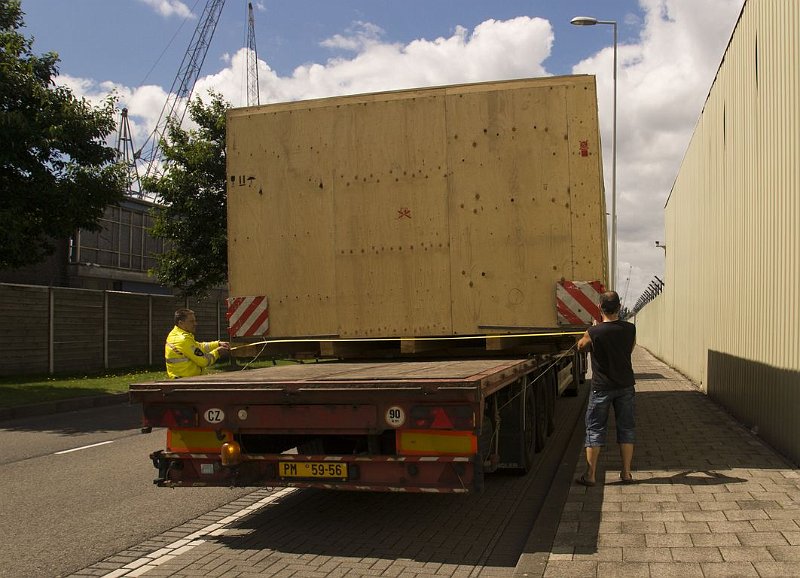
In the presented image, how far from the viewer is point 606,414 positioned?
629 cm

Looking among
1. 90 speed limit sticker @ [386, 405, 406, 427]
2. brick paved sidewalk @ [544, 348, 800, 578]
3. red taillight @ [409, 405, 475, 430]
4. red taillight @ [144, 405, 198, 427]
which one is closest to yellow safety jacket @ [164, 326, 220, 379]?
red taillight @ [144, 405, 198, 427]

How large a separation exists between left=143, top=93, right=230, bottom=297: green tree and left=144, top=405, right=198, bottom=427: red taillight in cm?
1797

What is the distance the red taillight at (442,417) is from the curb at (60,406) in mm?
10258

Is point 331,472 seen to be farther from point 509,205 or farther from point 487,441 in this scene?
point 509,205

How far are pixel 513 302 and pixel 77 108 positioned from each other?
10952 mm

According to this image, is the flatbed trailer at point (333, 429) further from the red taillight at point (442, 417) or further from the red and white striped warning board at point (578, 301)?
the red and white striped warning board at point (578, 301)

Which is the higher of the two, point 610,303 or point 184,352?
point 610,303

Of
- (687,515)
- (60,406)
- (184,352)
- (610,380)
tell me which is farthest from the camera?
(60,406)

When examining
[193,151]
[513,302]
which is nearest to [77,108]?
[193,151]

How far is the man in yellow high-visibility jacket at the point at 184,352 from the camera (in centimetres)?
700

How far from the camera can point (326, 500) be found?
6.39m

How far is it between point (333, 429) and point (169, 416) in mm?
1222

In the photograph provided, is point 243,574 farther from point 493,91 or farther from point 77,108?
point 77,108

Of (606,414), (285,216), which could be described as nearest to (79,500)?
(285,216)
